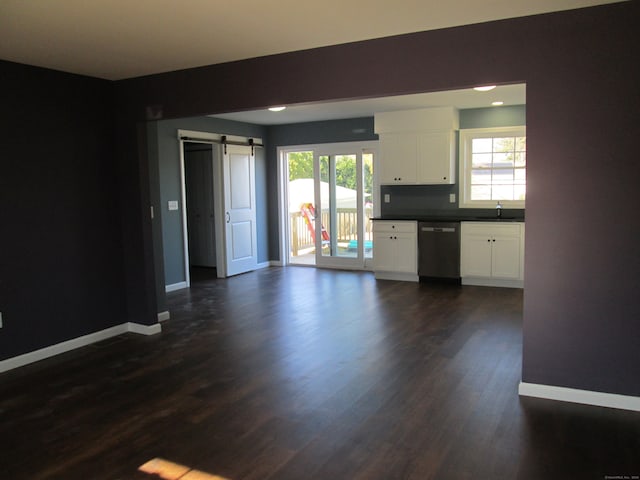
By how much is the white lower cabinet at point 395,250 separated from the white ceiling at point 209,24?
12.7ft

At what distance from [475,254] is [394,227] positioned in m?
1.16

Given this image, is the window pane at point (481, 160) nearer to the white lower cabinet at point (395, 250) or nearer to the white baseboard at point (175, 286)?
the white lower cabinet at point (395, 250)

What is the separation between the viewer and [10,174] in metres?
4.00

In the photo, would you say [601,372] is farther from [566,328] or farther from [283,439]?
[283,439]

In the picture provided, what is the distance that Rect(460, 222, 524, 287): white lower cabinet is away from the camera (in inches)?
257

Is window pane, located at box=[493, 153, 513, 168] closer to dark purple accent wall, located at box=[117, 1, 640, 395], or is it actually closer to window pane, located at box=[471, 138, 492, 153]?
window pane, located at box=[471, 138, 492, 153]

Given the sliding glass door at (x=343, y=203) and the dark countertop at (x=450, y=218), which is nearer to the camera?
the dark countertop at (x=450, y=218)

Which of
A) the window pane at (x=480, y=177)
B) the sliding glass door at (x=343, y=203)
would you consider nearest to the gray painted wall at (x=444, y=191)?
the window pane at (x=480, y=177)

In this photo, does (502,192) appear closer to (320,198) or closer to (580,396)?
(320,198)

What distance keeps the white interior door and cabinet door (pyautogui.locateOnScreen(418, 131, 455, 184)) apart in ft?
8.98

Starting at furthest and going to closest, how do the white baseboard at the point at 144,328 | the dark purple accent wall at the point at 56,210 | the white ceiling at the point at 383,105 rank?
the white ceiling at the point at 383,105 < the white baseboard at the point at 144,328 < the dark purple accent wall at the point at 56,210

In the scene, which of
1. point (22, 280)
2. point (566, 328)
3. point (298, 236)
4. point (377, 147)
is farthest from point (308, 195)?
point (566, 328)

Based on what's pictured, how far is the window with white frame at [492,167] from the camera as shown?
22.9ft

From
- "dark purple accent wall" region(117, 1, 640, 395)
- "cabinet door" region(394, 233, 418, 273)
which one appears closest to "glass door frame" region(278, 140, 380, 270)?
"cabinet door" region(394, 233, 418, 273)
